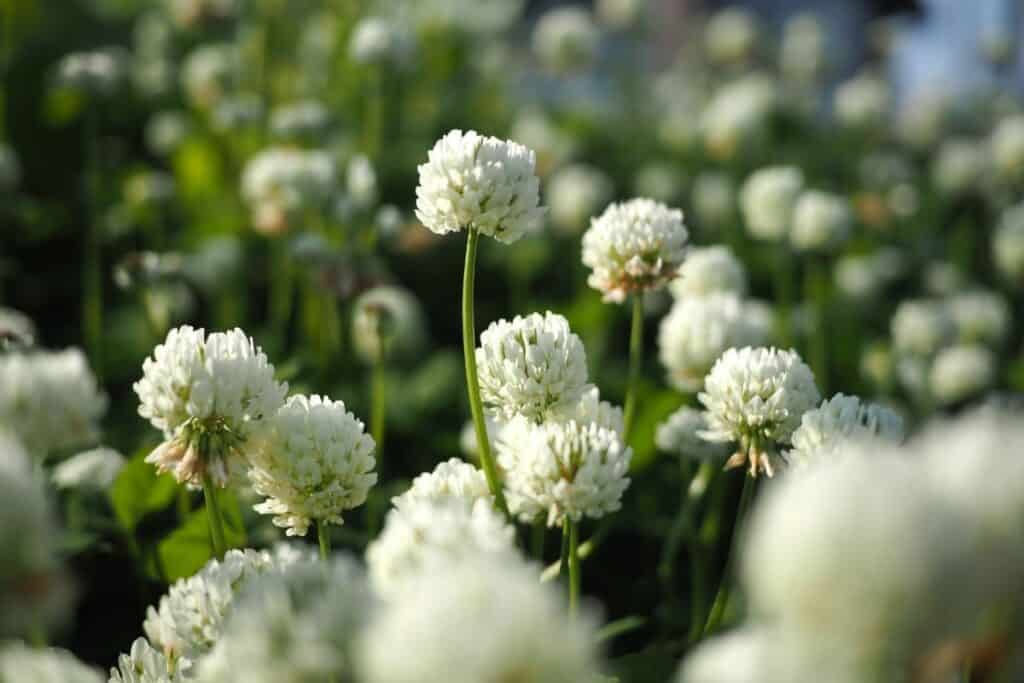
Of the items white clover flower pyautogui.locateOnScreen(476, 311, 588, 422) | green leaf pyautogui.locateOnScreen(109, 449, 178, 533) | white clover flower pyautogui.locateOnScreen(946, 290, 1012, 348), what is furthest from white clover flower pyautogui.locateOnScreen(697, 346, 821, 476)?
white clover flower pyautogui.locateOnScreen(946, 290, 1012, 348)

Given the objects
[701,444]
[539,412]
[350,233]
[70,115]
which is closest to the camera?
[539,412]

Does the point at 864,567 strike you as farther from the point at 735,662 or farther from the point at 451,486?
the point at 451,486

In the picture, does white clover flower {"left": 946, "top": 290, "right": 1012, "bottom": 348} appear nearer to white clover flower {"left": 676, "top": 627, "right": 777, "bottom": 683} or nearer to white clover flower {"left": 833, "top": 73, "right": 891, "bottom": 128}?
white clover flower {"left": 833, "top": 73, "right": 891, "bottom": 128}

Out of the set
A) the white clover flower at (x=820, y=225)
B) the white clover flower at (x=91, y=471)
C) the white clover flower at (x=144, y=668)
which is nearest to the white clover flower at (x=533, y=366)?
the white clover flower at (x=144, y=668)

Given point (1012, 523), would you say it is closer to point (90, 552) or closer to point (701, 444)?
point (701, 444)

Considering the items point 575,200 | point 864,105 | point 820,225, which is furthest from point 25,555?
point 864,105

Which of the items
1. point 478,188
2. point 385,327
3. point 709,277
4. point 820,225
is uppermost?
point 820,225

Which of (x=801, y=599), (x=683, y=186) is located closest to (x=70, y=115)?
(x=683, y=186)
